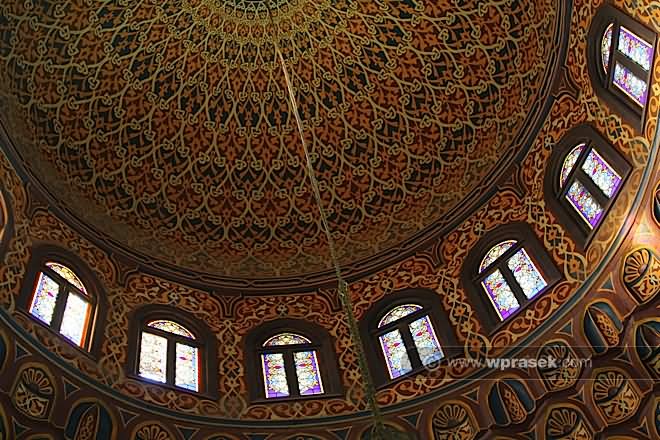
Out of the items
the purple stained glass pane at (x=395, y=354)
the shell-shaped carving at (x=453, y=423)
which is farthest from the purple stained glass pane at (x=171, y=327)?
the shell-shaped carving at (x=453, y=423)

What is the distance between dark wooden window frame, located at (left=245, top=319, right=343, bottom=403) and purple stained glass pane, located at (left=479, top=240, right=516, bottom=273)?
291cm

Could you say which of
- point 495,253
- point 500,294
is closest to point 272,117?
point 495,253

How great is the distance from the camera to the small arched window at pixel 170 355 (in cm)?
1264

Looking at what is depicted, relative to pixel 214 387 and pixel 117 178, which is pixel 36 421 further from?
pixel 117 178

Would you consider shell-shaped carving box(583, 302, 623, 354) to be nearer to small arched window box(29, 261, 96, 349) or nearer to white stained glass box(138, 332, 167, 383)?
white stained glass box(138, 332, 167, 383)

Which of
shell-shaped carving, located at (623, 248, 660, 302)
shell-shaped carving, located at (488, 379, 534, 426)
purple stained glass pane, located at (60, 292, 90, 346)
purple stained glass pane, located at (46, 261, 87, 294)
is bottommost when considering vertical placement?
shell-shaped carving, located at (488, 379, 534, 426)

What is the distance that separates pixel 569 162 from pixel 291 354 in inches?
221

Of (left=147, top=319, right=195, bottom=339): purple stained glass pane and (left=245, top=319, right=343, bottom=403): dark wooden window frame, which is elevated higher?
(left=147, top=319, right=195, bottom=339): purple stained glass pane

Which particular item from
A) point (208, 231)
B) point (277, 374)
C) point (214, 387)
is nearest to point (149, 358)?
point (214, 387)

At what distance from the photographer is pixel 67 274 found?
1267cm

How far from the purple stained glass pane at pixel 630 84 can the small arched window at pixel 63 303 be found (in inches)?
343

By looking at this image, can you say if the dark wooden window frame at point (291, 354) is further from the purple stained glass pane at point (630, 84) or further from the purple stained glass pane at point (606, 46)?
the purple stained glass pane at point (606, 46)

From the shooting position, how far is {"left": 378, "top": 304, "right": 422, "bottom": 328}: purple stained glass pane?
1408 centimetres

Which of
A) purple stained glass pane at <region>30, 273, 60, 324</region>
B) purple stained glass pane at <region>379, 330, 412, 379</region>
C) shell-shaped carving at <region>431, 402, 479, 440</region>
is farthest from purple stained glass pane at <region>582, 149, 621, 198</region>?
purple stained glass pane at <region>30, 273, 60, 324</region>
